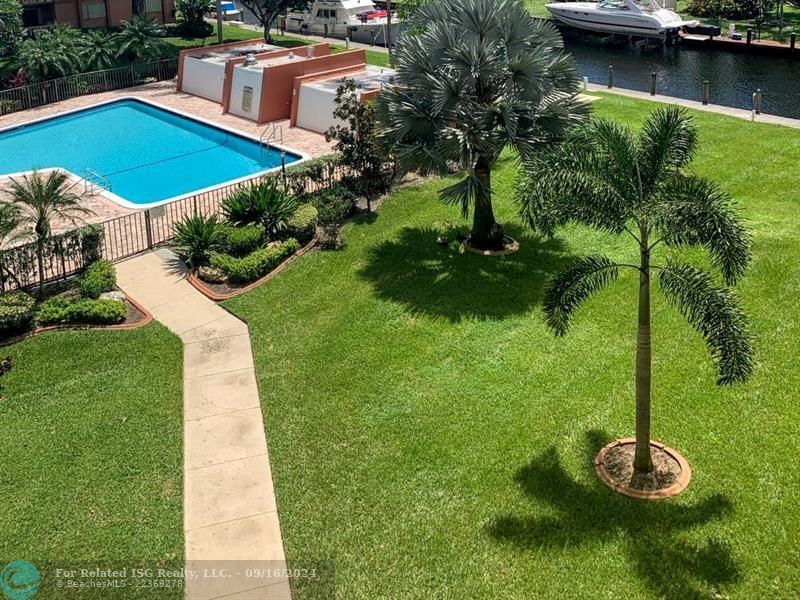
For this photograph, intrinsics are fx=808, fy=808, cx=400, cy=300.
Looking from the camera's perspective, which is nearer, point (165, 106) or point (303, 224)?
point (303, 224)

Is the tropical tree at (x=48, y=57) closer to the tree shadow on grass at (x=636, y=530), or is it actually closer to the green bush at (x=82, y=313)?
the green bush at (x=82, y=313)

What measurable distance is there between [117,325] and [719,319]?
42.8 feet

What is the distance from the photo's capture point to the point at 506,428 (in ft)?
45.6

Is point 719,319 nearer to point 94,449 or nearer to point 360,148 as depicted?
point 94,449

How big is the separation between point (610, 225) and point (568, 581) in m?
4.95

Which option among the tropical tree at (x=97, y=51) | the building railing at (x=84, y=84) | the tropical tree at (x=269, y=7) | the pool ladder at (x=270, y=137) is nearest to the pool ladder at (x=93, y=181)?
the pool ladder at (x=270, y=137)

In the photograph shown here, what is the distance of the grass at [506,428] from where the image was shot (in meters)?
11.0

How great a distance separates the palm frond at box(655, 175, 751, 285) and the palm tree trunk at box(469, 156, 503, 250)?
9.60 m

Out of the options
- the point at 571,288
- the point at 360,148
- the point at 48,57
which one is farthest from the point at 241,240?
the point at 48,57

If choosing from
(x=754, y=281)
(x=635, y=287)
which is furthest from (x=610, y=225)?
(x=754, y=281)

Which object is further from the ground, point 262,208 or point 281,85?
point 281,85

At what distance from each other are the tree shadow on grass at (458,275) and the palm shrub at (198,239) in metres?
4.14

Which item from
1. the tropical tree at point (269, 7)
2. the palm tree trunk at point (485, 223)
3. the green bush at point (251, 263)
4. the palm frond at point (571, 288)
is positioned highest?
the tropical tree at point (269, 7)

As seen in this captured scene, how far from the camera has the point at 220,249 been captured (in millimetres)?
21375
